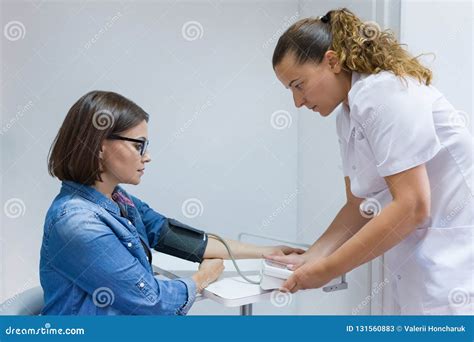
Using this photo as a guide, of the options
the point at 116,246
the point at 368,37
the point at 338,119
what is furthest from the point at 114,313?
the point at 368,37

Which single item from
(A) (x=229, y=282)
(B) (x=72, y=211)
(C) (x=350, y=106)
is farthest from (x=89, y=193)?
(C) (x=350, y=106)

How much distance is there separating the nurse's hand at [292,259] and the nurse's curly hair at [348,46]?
577mm

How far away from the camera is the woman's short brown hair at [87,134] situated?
4.69 ft

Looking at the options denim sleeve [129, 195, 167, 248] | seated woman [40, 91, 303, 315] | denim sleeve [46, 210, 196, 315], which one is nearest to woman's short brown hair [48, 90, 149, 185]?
seated woman [40, 91, 303, 315]

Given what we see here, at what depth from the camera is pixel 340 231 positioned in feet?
5.36

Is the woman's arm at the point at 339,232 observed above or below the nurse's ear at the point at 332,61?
below

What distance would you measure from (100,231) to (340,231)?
731mm

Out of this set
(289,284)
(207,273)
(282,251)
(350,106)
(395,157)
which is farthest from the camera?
(282,251)

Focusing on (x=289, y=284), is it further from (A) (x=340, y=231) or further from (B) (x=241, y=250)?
(B) (x=241, y=250)

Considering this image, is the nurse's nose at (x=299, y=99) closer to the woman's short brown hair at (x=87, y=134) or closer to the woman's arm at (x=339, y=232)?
the woman's arm at (x=339, y=232)

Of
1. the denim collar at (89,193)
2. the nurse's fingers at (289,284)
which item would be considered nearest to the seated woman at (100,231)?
the denim collar at (89,193)

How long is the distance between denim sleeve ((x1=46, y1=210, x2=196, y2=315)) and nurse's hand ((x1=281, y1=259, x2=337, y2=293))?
0.35 meters

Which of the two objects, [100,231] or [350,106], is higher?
[350,106]

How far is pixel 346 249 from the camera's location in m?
1.33
